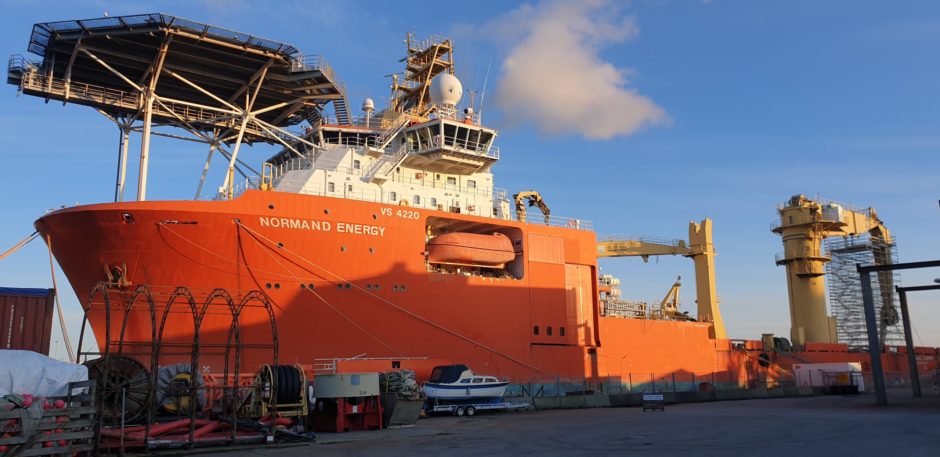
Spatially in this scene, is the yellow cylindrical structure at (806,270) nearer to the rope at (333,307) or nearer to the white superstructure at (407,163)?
the white superstructure at (407,163)

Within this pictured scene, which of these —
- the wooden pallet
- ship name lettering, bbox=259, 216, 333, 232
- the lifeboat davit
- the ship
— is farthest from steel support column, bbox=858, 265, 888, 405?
the wooden pallet

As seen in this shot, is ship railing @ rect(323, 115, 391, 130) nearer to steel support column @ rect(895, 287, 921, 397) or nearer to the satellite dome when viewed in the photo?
the satellite dome

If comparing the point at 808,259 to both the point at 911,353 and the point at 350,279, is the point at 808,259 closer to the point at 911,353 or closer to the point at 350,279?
the point at 911,353

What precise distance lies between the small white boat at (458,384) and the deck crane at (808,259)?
2814 centimetres

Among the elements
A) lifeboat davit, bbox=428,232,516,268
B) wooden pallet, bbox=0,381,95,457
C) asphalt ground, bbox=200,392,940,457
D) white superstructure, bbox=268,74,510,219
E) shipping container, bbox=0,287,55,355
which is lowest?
asphalt ground, bbox=200,392,940,457

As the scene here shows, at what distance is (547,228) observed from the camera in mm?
28344

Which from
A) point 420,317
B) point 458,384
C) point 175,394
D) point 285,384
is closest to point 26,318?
point 175,394

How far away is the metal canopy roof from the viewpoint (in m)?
20.9

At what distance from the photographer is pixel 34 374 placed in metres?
11.2

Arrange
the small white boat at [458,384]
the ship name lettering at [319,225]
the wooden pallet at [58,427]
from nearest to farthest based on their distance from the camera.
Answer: the wooden pallet at [58,427] < the ship name lettering at [319,225] < the small white boat at [458,384]

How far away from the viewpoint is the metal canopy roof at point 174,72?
68.5 ft

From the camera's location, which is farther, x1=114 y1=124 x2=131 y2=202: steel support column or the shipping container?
x1=114 y1=124 x2=131 y2=202: steel support column

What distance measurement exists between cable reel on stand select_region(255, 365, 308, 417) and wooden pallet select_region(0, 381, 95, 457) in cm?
434

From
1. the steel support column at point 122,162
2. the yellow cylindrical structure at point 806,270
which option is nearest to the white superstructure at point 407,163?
the steel support column at point 122,162
